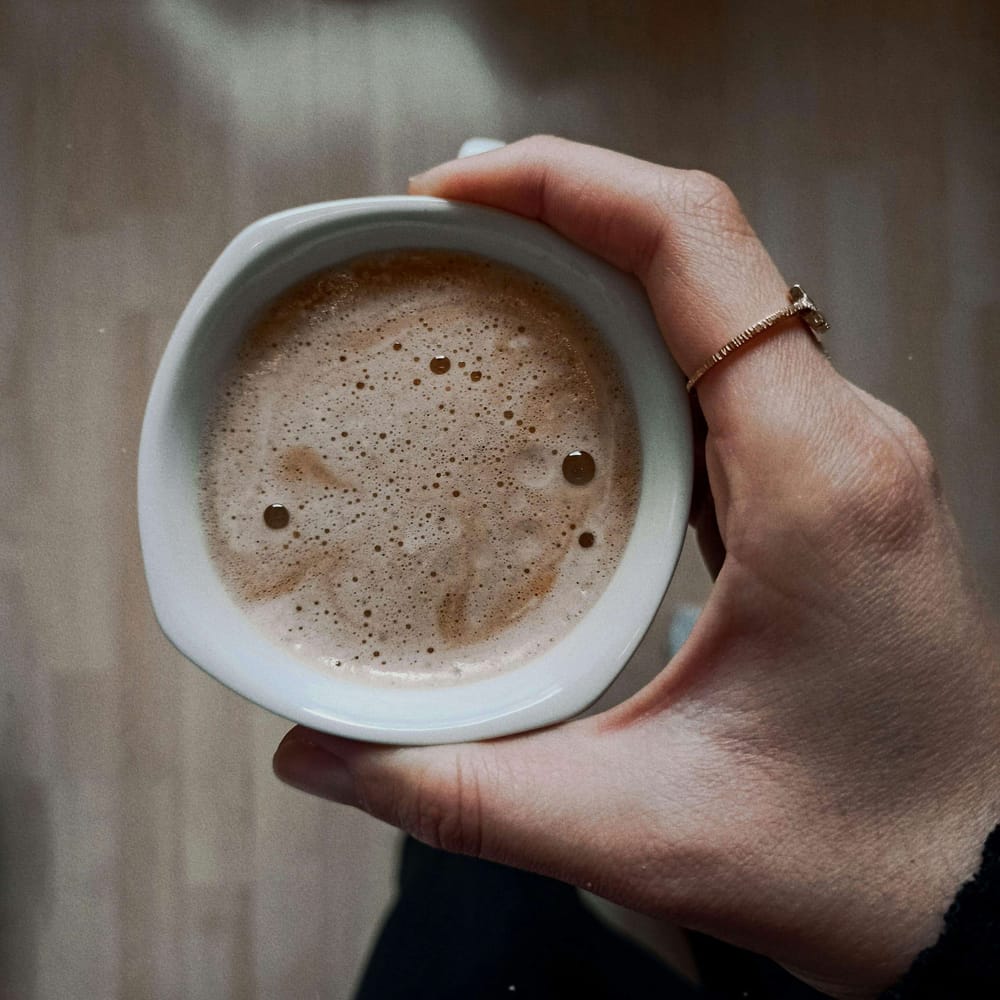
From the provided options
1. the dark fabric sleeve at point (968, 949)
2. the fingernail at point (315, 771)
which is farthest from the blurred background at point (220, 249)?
the dark fabric sleeve at point (968, 949)

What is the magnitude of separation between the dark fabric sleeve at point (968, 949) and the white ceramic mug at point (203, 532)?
24 centimetres

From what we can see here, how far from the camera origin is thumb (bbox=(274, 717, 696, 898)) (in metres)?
0.56

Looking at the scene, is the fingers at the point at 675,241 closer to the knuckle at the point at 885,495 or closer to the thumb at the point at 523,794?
the knuckle at the point at 885,495

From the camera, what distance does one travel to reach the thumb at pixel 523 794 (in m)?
0.56

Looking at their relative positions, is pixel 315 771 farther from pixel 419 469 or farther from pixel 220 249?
pixel 220 249

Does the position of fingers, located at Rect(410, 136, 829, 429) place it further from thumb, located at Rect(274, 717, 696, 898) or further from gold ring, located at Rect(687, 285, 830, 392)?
thumb, located at Rect(274, 717, 696, 898)

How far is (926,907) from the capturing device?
575mm

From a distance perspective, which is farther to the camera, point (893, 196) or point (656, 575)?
point (893, 196)

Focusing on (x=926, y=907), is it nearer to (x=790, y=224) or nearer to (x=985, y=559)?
(x=985, y=559)

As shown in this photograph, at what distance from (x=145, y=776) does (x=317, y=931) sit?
203 mm

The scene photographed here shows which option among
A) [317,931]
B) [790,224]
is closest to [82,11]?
[790,224]

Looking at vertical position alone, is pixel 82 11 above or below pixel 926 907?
above

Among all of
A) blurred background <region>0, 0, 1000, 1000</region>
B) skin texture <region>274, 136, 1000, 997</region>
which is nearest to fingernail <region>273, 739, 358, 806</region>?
skin texture <region>274, 136, 1000, 997</region>

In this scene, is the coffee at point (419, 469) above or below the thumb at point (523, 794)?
above
